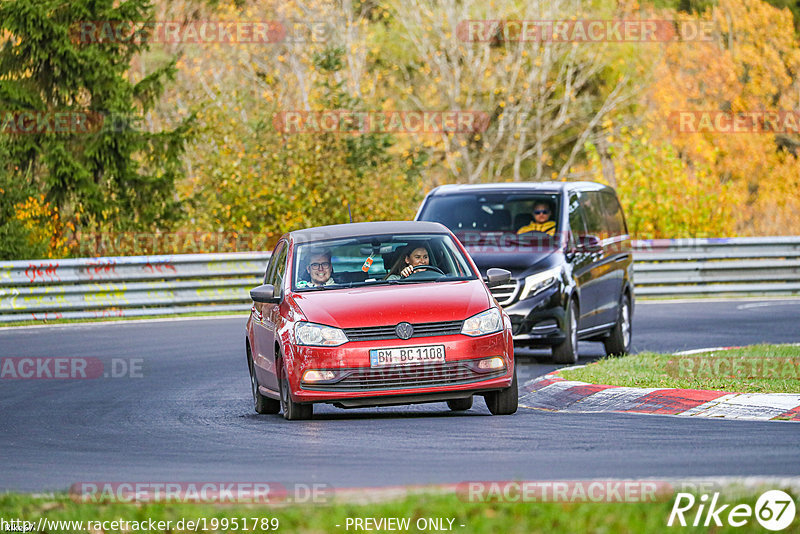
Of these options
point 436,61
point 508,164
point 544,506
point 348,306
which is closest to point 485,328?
point 348,306

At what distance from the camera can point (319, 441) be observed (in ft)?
32.8

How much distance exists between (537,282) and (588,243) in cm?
142

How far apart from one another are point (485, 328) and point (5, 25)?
20970 mm

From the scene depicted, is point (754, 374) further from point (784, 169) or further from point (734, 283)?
point (784, 169)

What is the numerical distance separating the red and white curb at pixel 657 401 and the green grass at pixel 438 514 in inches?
170

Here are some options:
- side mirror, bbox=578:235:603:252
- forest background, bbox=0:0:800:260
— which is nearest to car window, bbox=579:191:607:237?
side mirror, bbox=578:235:603:252

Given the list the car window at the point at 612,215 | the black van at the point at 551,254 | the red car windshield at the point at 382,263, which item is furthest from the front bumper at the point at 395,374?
the car window at the point at 612,215

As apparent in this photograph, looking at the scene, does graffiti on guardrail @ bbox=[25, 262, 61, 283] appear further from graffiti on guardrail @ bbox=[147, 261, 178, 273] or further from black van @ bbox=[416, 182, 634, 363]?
black van @ bbox=[416, 182, 634, 363]

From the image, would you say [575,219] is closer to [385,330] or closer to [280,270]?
[280,270]

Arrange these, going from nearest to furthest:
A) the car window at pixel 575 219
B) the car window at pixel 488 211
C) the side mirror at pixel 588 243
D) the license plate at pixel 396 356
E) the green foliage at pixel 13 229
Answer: the license plate at pixel 396 356 → the side mirror at pixel 588 243 → the car window at pixel 575 219 → the car window at pixel 488 211 → the green foliage at pixel 13 229

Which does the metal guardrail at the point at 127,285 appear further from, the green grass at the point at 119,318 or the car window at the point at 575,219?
the car window at the point at 575,219

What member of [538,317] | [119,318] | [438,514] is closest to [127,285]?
[119,318]

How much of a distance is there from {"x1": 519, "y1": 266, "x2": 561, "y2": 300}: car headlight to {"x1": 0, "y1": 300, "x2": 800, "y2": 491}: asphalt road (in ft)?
2.67

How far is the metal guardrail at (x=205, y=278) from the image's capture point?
23391mm
